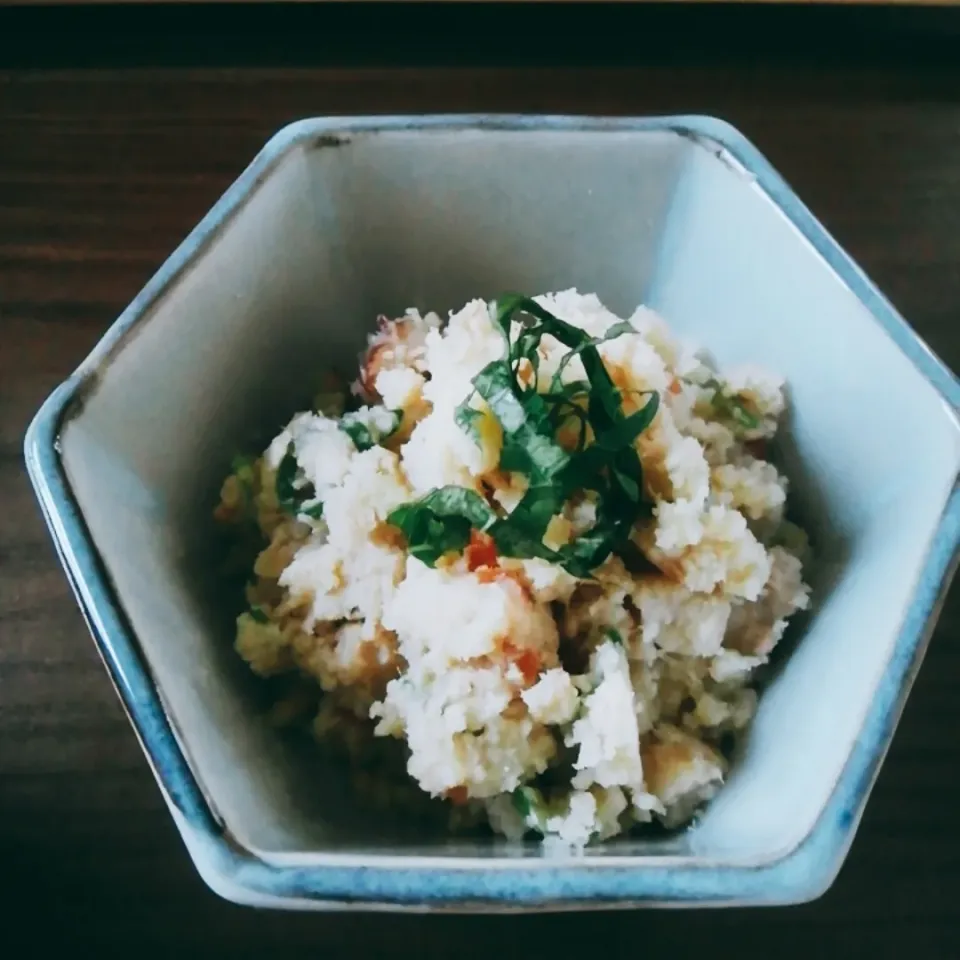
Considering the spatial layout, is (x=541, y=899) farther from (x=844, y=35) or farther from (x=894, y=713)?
(x=844, y=35)

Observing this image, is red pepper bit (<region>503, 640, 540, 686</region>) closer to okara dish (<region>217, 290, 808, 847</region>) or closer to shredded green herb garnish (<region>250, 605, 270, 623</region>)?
okara dish (<region>217, 290, 808, 847</region>)

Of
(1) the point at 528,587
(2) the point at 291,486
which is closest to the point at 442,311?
(2) the point at 291,486

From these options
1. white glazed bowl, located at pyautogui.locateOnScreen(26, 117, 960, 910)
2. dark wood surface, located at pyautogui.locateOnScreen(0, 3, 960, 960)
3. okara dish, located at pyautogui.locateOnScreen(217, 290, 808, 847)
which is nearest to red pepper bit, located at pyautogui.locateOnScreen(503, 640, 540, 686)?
okara dish, located at pyautogui.locateOnScreen(217, 290, 808, 847)

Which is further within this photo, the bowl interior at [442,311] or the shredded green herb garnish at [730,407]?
the shredded green herb garnish at [730,407]

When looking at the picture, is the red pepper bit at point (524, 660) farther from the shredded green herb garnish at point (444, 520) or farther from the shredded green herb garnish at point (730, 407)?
the shredded green herb garnish at point (730, 407)

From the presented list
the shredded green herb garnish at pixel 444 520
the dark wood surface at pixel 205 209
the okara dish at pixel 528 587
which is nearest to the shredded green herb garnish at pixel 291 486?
the okara dish at pixel 528 587

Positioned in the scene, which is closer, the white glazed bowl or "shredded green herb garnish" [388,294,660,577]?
the white glazed bowl
